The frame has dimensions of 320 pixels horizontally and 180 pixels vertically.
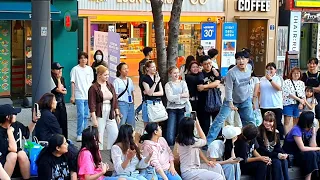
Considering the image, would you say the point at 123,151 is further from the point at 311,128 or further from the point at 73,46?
the point at 73,46

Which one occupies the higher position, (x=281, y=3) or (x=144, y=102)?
(x=281, y=3)

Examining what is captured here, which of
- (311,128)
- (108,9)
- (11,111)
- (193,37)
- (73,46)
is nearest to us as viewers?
(11,111)

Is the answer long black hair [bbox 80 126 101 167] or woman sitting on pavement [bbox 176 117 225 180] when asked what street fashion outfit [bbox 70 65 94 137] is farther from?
long black hair [bbox 80 126 101 167]

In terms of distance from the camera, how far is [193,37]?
21.2m

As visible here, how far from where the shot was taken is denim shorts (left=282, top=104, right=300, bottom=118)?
38.9 ft

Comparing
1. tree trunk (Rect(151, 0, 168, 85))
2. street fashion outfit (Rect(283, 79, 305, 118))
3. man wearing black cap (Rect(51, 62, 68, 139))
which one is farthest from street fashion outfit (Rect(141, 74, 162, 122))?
street fashion outfit (Rect(283, 79, 305, 118))

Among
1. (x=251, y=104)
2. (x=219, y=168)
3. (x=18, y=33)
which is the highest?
(x=18, y=33)

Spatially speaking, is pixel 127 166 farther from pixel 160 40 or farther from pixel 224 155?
pixel 160 40

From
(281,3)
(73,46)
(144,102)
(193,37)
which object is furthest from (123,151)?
(281,3)

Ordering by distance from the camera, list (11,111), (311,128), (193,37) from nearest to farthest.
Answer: (11,111) < (311,128) < (193,37)

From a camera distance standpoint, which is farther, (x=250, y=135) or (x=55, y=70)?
(x=55, y=70)

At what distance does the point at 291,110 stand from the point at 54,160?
18.3ft

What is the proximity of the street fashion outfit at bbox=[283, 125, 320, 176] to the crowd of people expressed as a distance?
0.05 feet

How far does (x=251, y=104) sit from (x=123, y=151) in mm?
3326
